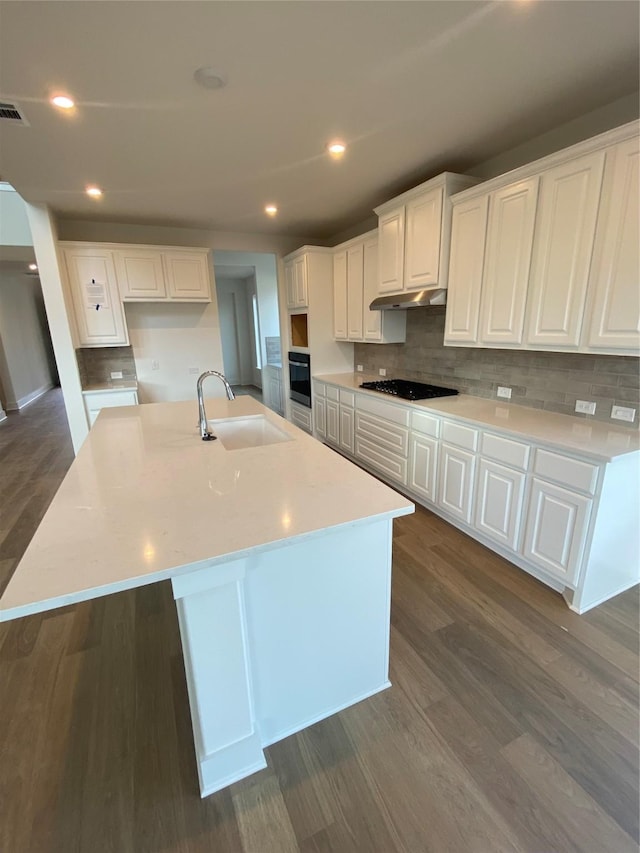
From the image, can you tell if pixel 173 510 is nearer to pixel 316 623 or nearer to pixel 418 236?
pixel 316 623

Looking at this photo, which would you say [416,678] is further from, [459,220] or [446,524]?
[459,220]

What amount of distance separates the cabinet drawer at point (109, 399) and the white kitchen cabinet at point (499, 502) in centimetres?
339

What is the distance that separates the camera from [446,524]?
286 cm

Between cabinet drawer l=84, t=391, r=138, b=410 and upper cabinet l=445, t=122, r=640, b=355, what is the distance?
11.2 feet

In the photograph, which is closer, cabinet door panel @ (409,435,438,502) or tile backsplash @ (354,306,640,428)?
tile backsplash @ (354,306,640,428)

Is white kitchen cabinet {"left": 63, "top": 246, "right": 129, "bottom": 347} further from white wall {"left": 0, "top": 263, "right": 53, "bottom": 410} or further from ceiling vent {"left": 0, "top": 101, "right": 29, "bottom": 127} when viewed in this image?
white wall {"left": 0, "top": 263, "right": 53, "bottom": 410}

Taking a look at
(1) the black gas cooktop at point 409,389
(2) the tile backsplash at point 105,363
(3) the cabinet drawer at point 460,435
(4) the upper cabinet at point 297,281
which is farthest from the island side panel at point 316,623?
(2) the tile backsplash at point 105,363

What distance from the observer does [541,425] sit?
221 centimetres

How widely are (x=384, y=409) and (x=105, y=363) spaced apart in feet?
11.0

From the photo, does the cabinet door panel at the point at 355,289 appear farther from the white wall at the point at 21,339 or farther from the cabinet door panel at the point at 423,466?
the white wall at the point at 21,339

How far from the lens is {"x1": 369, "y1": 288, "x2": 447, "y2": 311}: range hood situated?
2.86 metres

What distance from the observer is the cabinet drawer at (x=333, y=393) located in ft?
13.6

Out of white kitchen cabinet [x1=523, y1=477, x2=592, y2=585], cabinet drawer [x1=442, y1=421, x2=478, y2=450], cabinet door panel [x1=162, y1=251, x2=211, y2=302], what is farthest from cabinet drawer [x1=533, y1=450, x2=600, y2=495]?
cabinet door panel [x1=162, y1=251, x2=211, y2=302]

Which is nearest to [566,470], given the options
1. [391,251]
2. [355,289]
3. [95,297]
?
[391,251]
